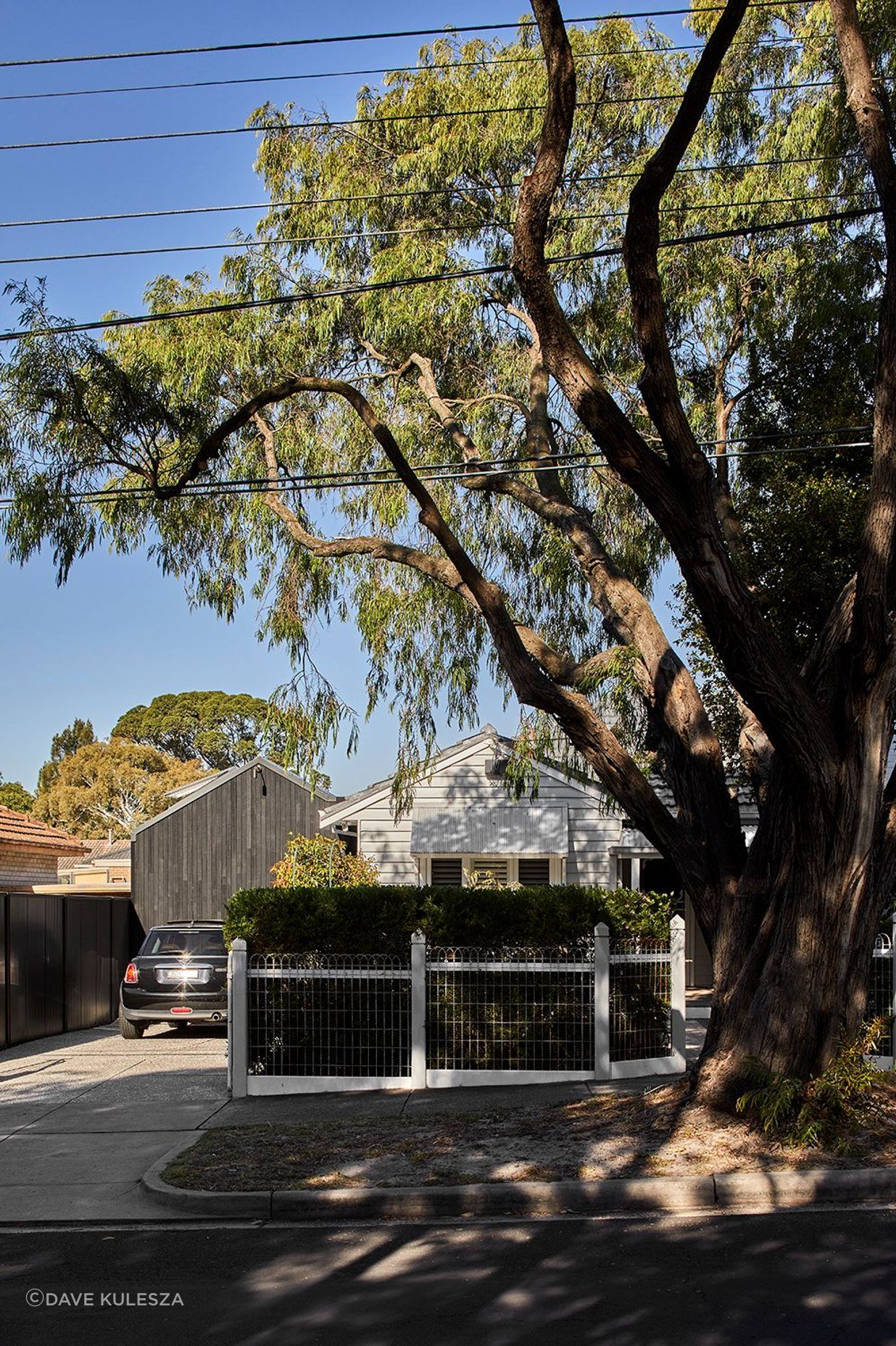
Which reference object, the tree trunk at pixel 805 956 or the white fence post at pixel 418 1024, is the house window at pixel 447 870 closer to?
the white fence post at pixel 418 1024

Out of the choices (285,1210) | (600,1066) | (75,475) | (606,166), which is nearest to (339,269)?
(606,166)

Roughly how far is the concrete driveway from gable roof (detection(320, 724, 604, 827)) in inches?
245

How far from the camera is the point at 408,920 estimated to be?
13312 mm

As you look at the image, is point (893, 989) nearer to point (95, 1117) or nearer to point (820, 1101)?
point (820, 1101)

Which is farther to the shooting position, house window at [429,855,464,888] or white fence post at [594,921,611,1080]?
house window at [429,855,464,888]

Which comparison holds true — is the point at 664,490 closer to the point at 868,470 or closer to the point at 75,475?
the point at 75,475

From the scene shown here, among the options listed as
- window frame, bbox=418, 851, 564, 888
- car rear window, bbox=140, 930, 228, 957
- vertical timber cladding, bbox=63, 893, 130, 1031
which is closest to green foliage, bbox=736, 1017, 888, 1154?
car rear window, bbox=140, 930, 228, 957

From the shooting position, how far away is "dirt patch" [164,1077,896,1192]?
29.0 feet

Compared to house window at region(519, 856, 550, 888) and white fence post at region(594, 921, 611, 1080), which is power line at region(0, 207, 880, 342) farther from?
house window at region(519, 856, 550, 888)

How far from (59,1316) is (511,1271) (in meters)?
2.26

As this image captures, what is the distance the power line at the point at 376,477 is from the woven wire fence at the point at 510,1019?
16.2ft

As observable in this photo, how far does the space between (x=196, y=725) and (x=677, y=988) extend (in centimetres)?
7064

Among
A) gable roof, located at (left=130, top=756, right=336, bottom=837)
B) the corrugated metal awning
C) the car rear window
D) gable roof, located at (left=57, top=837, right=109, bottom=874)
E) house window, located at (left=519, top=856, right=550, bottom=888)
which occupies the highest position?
gable roof, located at (left=130, top=756, right=336, bottom=837)

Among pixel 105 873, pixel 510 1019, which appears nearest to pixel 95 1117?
pixel 510 1019
